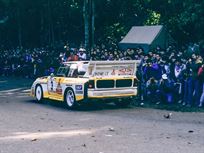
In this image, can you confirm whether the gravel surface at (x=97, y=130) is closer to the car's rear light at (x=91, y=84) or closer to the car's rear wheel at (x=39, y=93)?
the car's rear light at (x=91, y=84)

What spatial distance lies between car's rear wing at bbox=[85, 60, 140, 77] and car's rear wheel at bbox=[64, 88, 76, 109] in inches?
37.6

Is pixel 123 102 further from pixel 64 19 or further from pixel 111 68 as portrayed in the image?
pixel 64 19

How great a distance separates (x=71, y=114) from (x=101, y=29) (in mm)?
29665

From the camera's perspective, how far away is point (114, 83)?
60.5 ft

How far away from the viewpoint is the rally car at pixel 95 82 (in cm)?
1809

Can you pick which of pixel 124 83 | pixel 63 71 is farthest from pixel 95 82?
pixel 63 71

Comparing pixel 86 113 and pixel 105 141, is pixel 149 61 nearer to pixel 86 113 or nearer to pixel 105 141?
pixel 86 113

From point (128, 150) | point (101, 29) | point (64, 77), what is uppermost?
point (101, 29)

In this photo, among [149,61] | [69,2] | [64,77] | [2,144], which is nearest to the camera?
[2,144]

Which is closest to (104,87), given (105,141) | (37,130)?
(37,130)

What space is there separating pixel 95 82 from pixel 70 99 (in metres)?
1.34

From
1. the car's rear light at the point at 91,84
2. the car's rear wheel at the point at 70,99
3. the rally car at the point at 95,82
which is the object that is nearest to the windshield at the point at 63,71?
the rally car at the point at 95,82

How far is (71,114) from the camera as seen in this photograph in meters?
17.2

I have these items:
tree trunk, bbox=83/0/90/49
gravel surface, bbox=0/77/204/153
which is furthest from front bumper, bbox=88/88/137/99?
tree trunk, bbox=83/0/90/49
